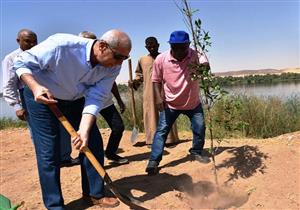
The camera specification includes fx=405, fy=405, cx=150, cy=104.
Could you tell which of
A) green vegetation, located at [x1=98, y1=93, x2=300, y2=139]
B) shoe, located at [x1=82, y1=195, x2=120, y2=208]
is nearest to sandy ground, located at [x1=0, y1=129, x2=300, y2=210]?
shoe, located at [x1=82, y1=195, x2=120, y2=208]

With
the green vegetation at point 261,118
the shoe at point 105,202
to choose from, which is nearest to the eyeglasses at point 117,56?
the shoe at point 105,202

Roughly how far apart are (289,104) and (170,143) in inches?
164

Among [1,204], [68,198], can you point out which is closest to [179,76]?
[68,198]

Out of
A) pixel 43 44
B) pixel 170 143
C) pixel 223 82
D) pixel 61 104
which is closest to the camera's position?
Answer: pixel 43 44

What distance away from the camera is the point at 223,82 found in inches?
190

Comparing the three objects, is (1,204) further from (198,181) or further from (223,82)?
(223,82)

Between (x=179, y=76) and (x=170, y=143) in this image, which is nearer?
(x=179, y=76)

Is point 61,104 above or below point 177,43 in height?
below

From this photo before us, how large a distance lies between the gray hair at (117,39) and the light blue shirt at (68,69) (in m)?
0.25

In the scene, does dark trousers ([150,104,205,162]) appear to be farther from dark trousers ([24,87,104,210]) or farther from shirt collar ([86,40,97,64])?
shirt collar ([86,40,97,64])

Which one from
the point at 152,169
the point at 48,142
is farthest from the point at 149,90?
the point at 48,142

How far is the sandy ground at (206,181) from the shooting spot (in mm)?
4008

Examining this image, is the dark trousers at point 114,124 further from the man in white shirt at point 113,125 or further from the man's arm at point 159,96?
the man's arm at point 159,96

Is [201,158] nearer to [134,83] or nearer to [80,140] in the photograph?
[134,83]
